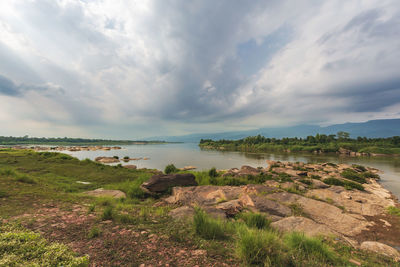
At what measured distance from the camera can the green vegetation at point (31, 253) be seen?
278cm

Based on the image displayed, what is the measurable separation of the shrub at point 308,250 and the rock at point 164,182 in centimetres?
1016

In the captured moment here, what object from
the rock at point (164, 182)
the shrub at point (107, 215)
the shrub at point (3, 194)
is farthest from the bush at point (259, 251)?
the shrub at point (3, 194)

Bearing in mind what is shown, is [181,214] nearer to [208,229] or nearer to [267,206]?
[208,229]

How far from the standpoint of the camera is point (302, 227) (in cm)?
634

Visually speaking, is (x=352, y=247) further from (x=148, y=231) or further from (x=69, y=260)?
(x=69, y=260)

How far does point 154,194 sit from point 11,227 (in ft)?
26.9

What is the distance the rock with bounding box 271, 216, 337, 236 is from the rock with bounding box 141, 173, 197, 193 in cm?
863

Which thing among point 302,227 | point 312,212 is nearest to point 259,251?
point 302,227

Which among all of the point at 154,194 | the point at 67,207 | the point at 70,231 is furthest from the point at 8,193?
the point at 154,194

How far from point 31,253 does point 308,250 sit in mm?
6169

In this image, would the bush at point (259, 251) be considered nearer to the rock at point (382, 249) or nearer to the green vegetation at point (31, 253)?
the green vegetation at point (31, 253)

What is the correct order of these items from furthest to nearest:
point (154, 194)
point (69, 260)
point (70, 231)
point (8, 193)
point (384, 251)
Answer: point (154, 194)
point (8, 193)
point (384, 251)
point (70, 231)
point (69, 260)

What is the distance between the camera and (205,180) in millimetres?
16641

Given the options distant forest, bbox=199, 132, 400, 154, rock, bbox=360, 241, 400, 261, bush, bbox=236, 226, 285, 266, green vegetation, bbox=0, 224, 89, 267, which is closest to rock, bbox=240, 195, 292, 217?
rock, bbox=360, 241, 400, 261
